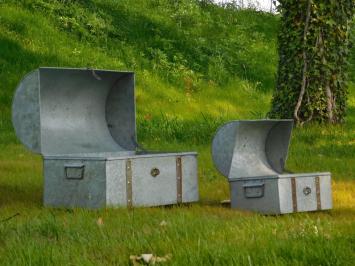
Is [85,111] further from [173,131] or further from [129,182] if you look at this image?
[173,131]

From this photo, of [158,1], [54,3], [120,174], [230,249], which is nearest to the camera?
[230,249]

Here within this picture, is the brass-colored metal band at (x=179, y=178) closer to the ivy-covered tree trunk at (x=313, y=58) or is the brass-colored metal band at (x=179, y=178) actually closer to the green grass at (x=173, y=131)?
the green grass at (x=173, y=131)

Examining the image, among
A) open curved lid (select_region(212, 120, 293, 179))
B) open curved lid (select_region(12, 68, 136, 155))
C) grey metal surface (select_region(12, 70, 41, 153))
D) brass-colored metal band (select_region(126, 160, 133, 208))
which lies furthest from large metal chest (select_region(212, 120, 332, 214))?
grey metal surface (select_region(12, 70, 41, 153))

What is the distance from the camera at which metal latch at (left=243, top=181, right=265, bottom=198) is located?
610 cm

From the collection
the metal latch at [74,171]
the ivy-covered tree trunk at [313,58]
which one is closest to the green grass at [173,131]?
the metal latch at [74,171]

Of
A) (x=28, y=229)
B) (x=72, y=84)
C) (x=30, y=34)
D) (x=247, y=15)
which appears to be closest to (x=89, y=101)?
(x=72, y=84)

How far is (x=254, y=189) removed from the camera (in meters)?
6.15

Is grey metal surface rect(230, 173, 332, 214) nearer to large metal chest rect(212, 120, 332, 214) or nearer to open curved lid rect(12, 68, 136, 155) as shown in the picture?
large metal chest rect(212, 120, 332, 214)

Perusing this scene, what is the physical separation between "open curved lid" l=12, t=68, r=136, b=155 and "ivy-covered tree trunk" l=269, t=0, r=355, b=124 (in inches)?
172

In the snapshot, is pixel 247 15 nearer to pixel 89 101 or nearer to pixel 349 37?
pixel 349 37

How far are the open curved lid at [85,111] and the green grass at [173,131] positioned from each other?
62cm

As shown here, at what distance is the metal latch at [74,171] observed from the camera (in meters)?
6.03

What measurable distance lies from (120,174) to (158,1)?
16.3m

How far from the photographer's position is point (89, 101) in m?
Answer: 7.60
